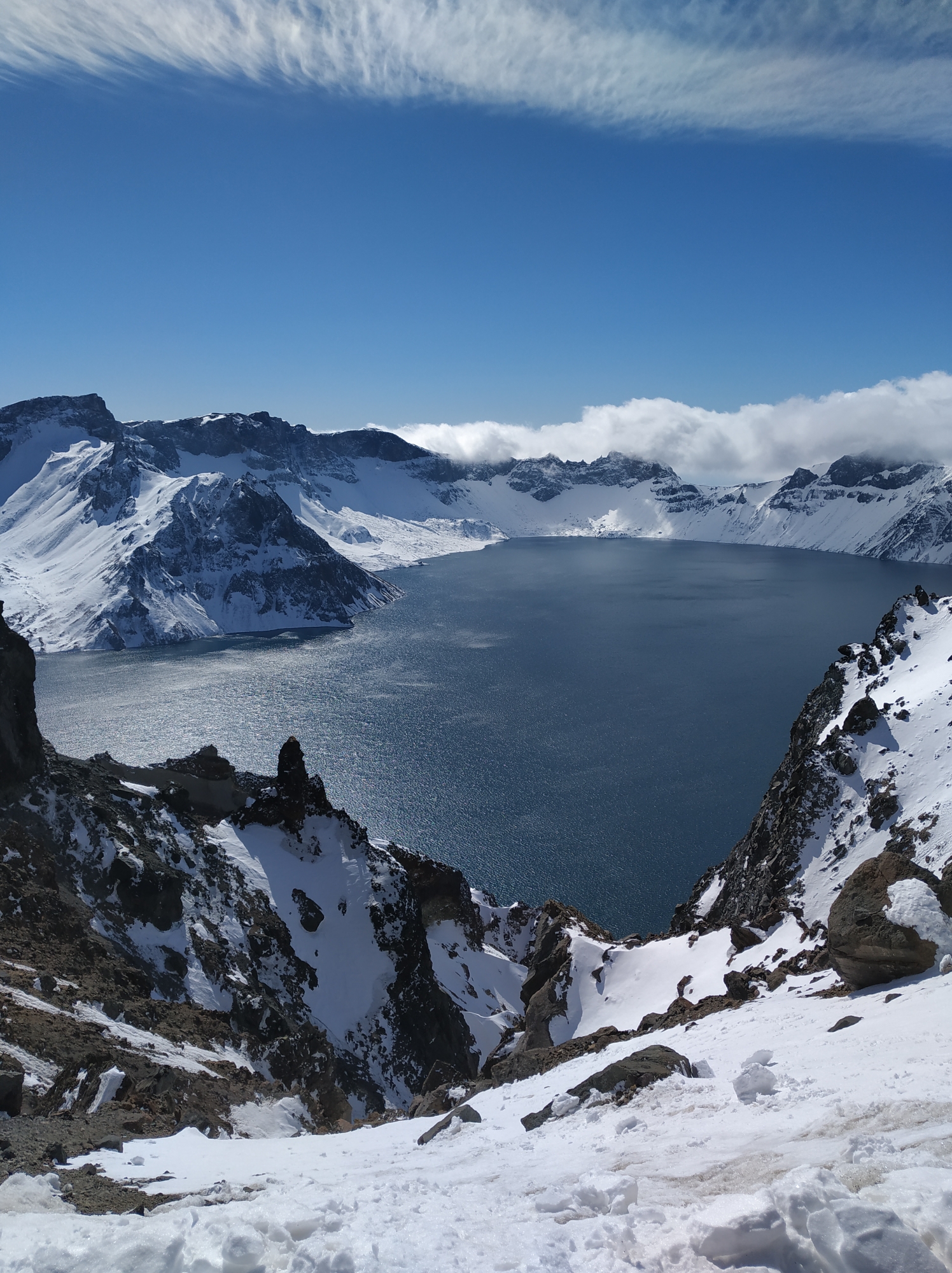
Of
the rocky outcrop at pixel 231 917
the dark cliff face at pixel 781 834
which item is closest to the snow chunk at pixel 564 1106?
the rocky outcrop at pixel 231 917

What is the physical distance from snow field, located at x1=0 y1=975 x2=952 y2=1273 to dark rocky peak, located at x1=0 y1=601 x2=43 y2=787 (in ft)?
93.0

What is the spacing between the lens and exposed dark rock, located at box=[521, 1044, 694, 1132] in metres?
18.8

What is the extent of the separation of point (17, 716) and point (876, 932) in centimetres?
4114

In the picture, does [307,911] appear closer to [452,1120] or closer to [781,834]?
[781,834]

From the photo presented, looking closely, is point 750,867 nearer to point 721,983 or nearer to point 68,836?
point 721,983

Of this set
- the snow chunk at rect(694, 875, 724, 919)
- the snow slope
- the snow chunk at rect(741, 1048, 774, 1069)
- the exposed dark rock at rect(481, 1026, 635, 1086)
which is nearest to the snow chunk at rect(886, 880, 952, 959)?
the snow chunk at rect(741, 1048, 774, 1069)

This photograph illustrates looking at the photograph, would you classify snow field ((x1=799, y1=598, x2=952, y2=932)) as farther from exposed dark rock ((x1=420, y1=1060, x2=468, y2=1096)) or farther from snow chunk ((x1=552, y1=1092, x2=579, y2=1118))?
snow chunk ((x1=552, y1=1092, x2=579, y2=1118))

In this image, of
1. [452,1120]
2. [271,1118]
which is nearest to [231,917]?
[271,1118]

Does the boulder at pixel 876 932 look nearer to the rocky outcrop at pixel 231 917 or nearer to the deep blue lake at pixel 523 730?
the rocky outcrop at pixel 231 917

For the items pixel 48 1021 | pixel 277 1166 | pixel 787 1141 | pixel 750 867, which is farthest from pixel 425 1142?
pixel 750 867

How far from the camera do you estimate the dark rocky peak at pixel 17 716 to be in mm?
41156

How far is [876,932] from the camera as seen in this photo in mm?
22188

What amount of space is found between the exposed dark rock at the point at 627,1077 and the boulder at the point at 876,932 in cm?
655

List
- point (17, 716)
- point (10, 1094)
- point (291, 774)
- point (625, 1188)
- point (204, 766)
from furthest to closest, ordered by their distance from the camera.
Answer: point (291, 774), point (204, 766), point (17, 716), point (10, 1094), point (625, 1188)
